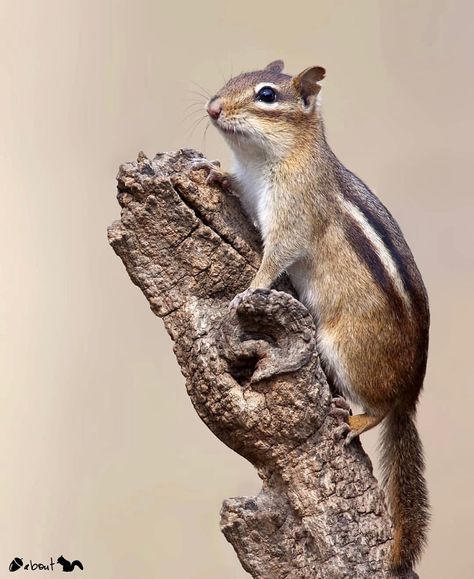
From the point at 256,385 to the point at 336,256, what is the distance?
2.23ft

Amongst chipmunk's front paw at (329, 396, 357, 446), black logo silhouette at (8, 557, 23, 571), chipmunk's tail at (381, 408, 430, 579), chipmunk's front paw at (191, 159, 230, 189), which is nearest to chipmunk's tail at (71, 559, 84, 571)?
black logo silhouette at (8, 557, 23, 571)

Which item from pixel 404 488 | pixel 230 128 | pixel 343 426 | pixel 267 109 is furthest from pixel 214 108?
pixel 404 488

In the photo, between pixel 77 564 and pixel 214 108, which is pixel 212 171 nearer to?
pixel 214 108

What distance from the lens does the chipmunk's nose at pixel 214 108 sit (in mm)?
3006

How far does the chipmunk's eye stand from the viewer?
121 inches

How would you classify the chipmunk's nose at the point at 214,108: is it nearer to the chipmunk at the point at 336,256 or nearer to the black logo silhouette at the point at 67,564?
the chipmunk at the point at 336,256

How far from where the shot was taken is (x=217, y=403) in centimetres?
255

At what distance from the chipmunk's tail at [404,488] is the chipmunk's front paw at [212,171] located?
0.95 m

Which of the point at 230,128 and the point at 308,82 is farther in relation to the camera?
the point at 308,82

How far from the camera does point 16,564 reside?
4152 mm

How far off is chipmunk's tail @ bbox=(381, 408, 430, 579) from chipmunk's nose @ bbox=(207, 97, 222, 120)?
3.77ft

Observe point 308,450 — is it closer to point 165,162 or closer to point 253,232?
point 253,232

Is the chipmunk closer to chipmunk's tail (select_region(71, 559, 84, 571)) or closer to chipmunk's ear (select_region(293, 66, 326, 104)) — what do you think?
chipmunk's ear (select_region(293, 66, 326, 104))

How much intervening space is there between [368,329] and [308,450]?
54 cm
